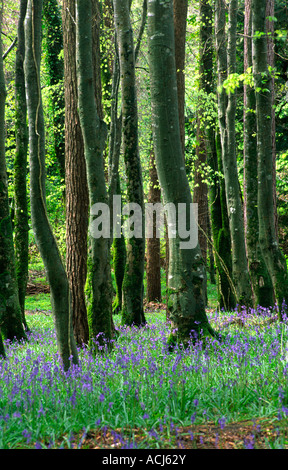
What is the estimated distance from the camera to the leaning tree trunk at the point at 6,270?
8.38 meters

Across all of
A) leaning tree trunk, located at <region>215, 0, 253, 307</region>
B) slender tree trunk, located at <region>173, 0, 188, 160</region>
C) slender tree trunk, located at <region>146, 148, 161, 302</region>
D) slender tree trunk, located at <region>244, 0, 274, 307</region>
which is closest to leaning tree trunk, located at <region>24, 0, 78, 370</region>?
slender tree trunk, located at <region>173, 0, 188, 160</region>

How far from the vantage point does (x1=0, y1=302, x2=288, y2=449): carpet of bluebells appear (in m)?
3.37

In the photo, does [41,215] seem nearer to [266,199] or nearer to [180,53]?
[266,199]

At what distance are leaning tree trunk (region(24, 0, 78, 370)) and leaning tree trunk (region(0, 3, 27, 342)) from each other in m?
3.05

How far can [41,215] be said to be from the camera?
16.2 ft

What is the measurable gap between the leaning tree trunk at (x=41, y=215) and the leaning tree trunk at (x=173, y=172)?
1576mm

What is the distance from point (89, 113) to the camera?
6223 millimetres

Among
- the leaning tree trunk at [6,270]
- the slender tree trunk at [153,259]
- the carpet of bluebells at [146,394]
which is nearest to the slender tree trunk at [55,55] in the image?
the slender tree trunk at [153,259]

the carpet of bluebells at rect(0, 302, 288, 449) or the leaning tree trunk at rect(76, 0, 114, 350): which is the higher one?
the leaning tree trunk at rect(76, 0, 114, 350)

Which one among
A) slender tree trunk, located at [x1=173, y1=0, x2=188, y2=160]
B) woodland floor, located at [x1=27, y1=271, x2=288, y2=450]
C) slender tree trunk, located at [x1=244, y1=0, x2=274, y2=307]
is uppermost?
slender tree trunk, located at [x1=173, y1=0, x2=188, y2=160]

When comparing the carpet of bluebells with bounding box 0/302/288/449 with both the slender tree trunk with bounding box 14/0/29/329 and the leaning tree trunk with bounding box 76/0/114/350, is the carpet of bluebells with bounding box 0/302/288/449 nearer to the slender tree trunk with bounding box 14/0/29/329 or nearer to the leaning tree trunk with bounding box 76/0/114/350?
the leaning tree trunk with bounding box 76/0/114/350

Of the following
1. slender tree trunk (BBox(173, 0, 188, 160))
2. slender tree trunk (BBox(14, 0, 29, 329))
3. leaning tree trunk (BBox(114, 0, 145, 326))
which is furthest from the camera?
slender tree trunk (BBox(14, 0, 29, 329))

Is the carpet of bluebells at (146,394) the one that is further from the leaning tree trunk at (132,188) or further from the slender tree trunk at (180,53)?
the slender tree trunk at (180,53)
